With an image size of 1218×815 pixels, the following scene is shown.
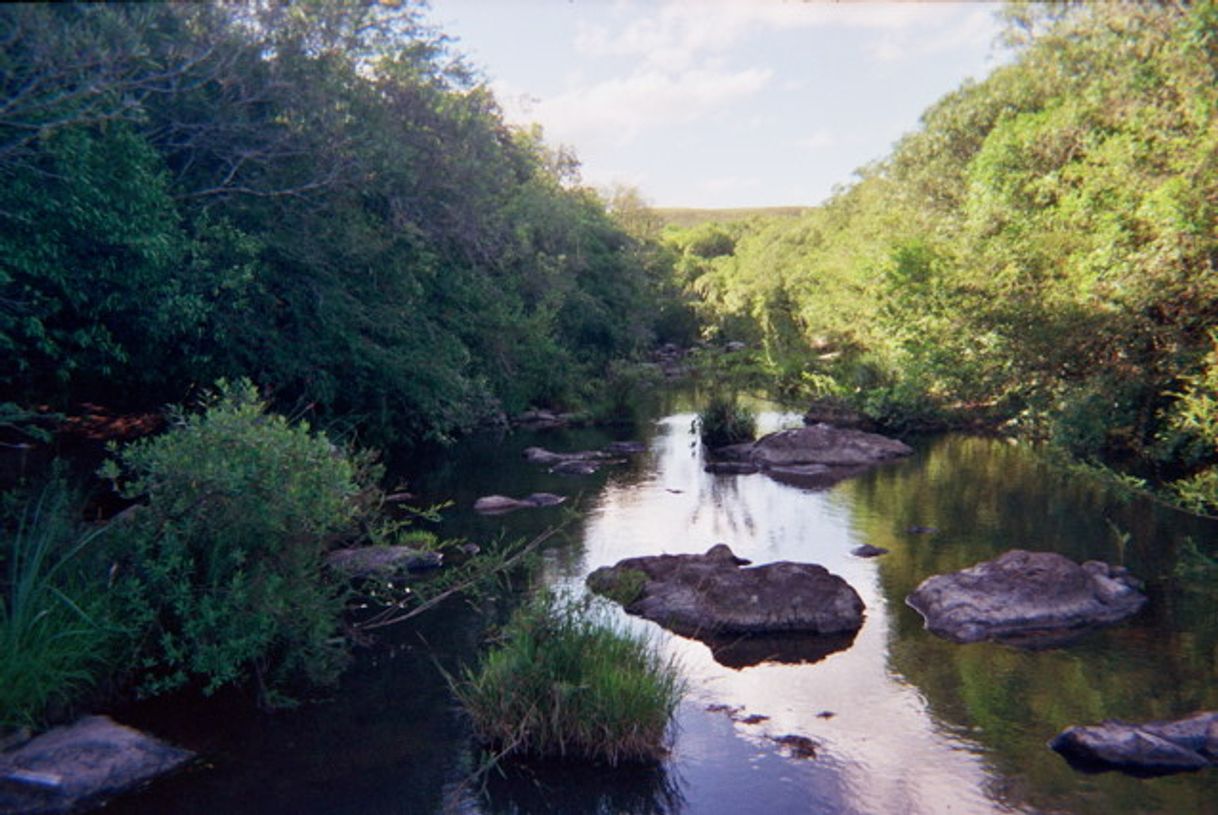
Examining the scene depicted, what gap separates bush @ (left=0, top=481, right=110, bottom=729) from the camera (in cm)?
727

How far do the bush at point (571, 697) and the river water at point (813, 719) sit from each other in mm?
207

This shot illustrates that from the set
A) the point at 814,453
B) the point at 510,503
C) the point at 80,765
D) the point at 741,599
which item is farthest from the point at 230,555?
the point at 814,453

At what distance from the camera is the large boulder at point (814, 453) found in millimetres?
21000

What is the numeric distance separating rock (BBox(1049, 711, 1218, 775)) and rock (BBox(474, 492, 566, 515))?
33.1ft

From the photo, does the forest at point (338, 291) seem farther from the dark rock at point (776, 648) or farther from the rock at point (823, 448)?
the dark rock at point (776, 648)

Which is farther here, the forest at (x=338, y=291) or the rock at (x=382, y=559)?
the rock at (x=382, y=559)

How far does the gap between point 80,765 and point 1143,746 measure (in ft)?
25.5

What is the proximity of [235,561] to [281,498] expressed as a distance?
0.63 m

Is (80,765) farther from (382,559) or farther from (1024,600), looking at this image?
(1024,600)

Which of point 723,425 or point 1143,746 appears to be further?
point 723,425

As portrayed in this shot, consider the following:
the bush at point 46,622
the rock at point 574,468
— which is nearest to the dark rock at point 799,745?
the bush at point 46,622

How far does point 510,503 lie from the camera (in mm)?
16656

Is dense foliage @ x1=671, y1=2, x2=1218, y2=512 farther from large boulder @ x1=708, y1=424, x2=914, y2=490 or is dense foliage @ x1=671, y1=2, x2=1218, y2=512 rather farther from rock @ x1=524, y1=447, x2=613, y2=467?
rock @ x1=524, y1=447, x2=613, y2=467

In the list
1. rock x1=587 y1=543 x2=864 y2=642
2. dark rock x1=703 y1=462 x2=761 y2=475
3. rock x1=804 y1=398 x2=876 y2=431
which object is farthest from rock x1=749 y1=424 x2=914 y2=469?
rock x1=587 y1=543 x2=864 y2=642
